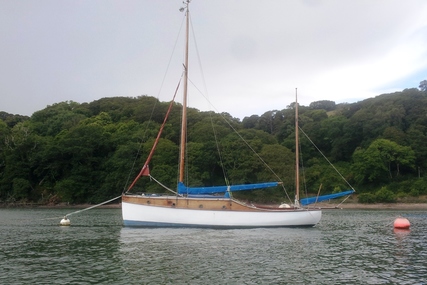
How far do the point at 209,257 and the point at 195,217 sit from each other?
42.8ft

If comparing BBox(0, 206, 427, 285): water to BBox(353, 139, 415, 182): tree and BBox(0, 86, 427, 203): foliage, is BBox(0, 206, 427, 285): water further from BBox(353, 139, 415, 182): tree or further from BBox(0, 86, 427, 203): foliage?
BBox(353, 139, 415, 182): tree

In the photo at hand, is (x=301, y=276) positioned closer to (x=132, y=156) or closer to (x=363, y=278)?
(x=363, y=278)

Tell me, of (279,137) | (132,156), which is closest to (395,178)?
(279,137)

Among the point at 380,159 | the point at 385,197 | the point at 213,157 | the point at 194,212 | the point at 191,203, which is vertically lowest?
the point at 385,197

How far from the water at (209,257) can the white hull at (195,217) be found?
1414mm

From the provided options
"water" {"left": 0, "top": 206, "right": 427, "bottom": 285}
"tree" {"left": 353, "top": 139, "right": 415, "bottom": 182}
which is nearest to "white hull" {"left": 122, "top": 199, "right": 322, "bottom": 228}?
"water" {"left": 0, "top": 206, "right": 427, "bottom": 285}

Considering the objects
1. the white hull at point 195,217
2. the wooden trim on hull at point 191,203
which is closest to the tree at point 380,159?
the white hull at point 195,217

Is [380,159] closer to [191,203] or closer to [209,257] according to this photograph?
[191,203]

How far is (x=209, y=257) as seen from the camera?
22.0 meters

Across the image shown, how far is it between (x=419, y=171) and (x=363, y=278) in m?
83.5

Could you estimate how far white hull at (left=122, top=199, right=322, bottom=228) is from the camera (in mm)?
34938

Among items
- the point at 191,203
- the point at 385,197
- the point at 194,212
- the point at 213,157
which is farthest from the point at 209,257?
the point at 213,157

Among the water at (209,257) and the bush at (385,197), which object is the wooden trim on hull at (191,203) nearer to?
the water at (209,257)

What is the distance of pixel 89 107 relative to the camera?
128125mm
